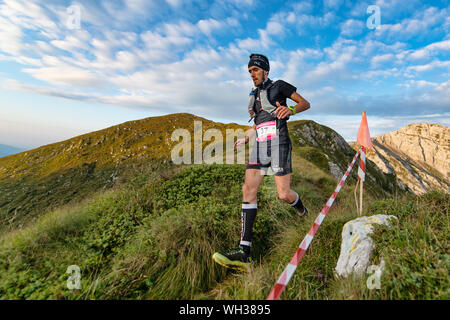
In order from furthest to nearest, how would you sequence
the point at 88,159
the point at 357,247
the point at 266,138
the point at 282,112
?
the point at 88,159 → the point at 266,138 → the point at 282,112 → the point at 357,247

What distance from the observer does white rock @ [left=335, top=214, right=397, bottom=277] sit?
2721 millimetres

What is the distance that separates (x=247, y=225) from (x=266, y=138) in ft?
5.54

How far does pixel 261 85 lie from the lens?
437 cm

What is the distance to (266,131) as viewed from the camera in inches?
168

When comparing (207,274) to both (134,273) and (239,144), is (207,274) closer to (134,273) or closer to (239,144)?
(134,273)

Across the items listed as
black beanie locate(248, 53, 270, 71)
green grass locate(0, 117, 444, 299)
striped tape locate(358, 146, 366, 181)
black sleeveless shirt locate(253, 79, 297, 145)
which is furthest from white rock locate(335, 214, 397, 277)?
black beanie locate(248, 53, 270, 71)

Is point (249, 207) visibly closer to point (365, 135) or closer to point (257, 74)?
point (257, 74)

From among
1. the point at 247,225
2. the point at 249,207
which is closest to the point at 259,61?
the point at 249,207

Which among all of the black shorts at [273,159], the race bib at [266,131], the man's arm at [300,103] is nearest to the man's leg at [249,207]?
the black shorts at [273,159]

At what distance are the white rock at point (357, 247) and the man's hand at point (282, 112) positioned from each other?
2.06 m

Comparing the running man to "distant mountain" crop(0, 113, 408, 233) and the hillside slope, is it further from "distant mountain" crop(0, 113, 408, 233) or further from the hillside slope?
the hillside slope

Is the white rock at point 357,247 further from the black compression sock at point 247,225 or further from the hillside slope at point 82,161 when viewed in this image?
the hillside slope at point 82,161

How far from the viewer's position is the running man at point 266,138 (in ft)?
12.9
